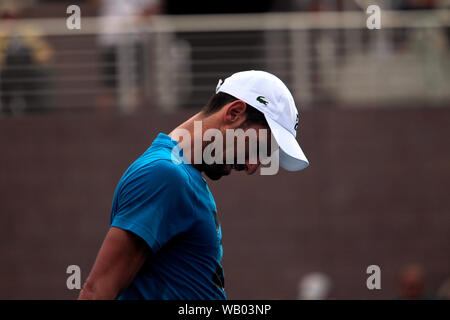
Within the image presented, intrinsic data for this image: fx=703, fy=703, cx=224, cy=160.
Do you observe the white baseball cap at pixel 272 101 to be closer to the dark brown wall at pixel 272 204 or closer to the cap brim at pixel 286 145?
the cap brim at pixel 286 145

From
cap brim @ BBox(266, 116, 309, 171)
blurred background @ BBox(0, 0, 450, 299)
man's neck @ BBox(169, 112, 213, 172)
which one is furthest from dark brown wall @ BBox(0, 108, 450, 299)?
man's neck @ BBox(169, 112, 213, 172)

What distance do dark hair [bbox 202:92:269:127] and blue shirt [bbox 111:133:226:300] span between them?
21 centimetres

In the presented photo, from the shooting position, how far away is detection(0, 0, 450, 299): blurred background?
8.08m

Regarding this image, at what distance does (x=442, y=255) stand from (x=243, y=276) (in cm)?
234

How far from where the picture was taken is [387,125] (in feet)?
27.4

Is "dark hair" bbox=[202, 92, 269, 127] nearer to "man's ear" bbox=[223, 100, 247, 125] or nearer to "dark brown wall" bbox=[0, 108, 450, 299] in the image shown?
"man's ear" bbox=[223, 100, 247, 125]

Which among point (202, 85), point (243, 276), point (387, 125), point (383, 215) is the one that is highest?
point (202, 85)

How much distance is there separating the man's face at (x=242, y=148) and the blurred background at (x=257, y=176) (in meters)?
5.33

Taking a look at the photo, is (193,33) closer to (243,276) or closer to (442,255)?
(243,276)

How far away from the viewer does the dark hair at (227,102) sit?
2730mm

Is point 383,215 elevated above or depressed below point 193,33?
→ below
